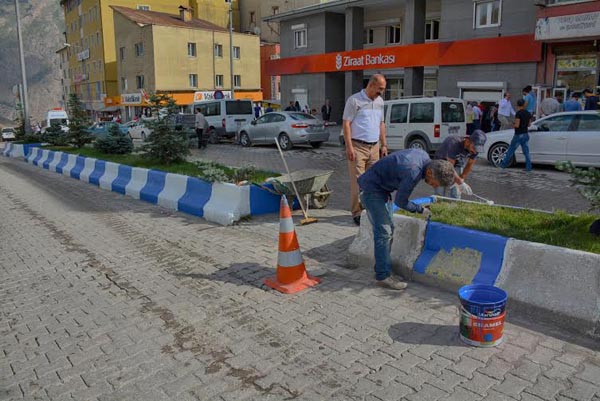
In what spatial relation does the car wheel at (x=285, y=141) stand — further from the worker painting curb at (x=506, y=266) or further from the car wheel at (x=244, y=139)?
the worker painting curb at (x=506, y=266)

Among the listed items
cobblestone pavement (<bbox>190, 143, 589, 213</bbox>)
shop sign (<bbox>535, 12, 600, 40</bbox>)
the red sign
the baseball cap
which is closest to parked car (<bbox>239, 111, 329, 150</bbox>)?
cobblestone pavement (<bbox>190, 143, 589, 213</bbox>)

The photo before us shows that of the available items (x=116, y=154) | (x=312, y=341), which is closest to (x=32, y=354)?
(x=312, y=341)

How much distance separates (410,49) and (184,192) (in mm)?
19545

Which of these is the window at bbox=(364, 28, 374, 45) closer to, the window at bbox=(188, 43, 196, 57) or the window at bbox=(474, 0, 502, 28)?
the window at bbox=(474, 0, 502, 28)

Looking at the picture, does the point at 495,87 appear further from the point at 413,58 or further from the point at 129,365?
the point at 129,365

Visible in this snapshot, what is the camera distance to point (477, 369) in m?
3.62

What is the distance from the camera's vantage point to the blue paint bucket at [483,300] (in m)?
3.83

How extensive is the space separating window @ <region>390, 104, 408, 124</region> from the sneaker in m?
11.8

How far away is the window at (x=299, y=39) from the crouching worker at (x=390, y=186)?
30.0 metres

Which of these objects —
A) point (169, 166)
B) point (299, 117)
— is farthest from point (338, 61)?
point (169, 166)

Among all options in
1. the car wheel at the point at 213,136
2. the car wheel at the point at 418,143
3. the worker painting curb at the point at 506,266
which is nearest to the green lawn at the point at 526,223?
the worker painting curb at the point at 506,266

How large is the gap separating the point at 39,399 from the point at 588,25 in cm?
1945

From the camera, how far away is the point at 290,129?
66.8 feet

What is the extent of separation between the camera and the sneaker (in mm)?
5086
